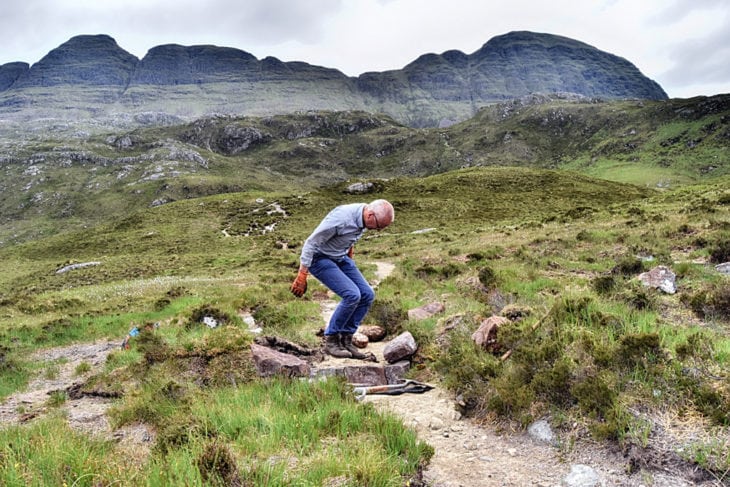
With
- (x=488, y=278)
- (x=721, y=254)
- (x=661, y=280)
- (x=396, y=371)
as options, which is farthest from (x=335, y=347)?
(x=721, y=254)

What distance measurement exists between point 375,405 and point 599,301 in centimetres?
441

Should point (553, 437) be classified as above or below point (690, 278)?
below

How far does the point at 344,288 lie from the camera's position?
7.77m

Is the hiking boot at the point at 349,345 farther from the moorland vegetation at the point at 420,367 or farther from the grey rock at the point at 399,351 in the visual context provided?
the moorland vegetation at the point at 420,367

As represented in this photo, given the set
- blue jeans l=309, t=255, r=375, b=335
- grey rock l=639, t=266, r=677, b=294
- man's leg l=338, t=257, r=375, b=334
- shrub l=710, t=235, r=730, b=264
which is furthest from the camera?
shrub l=710, t=235, r=730, b=264

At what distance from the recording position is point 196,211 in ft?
253

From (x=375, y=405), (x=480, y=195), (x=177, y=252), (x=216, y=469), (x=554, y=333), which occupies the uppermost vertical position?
(x=480, y=195)

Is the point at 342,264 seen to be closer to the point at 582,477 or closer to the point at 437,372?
the point at 437,372

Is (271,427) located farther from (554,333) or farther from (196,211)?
(196,211)

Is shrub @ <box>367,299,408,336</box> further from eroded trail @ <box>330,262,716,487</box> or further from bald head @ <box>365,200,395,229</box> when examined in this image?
eroded trail @ <box>330,262,716,487</box>

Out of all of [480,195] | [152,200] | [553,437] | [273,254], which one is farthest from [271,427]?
[152,200]

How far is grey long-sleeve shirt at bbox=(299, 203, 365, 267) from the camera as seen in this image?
25.0 feet

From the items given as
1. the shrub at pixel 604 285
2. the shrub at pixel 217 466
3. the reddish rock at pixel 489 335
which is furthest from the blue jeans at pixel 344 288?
the shrub at pixel 604 285

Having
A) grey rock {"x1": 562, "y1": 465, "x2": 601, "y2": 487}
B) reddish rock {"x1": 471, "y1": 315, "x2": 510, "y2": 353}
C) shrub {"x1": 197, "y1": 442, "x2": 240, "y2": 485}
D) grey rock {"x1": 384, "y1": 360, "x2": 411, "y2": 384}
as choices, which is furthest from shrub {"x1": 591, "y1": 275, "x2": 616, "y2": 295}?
shrub {"x1": 197, "y1": 442, "x2": 240, "y2": 485}
